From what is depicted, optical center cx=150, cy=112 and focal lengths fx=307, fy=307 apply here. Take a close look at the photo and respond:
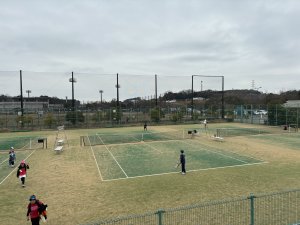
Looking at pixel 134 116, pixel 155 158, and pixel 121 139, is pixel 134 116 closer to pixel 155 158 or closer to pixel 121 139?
pixel 121 139

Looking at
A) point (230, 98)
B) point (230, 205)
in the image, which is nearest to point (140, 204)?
point (230, 205)

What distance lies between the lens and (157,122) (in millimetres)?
61344

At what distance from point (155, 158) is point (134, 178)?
6370 mm

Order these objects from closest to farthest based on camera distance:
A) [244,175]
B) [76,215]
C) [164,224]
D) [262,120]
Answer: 1. [164,224]
2. [76,215]
3. [244,175]
4. [262,120]

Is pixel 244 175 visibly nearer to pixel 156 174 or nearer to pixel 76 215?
pixel 156 174

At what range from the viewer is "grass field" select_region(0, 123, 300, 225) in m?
13.5

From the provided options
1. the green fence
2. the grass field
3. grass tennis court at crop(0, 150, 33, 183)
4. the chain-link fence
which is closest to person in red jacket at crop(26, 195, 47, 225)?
the grass field

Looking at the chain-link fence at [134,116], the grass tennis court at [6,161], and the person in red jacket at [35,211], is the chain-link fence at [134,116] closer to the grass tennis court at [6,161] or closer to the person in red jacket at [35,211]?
the grass tennis court at [6,161]

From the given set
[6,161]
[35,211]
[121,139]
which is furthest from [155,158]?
[35,211]

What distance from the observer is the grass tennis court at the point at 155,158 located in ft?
66.2

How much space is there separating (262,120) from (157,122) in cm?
2014

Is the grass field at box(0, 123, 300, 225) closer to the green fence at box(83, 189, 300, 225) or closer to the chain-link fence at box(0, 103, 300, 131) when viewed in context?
the green fence at box(83, 189, 300, 225)

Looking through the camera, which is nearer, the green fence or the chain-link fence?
the green fence

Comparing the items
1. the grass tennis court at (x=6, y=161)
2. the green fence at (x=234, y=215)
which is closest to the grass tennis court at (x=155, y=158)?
the grass tennis court at (x=6, y=161)
